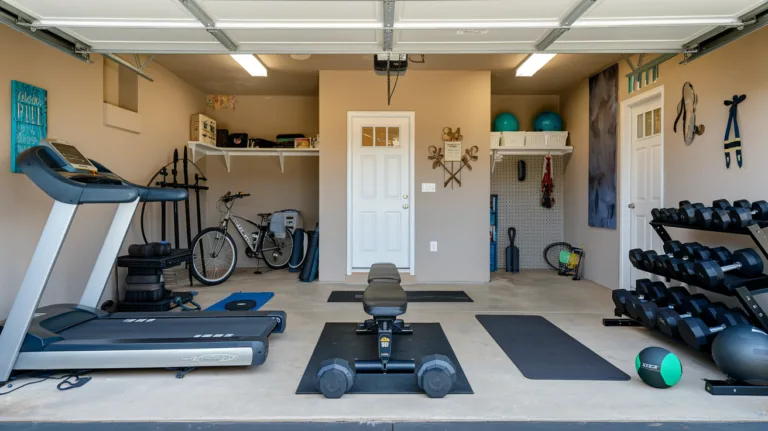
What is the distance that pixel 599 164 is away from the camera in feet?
19.0

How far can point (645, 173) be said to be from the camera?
491cm

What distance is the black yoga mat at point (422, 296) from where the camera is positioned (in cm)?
492

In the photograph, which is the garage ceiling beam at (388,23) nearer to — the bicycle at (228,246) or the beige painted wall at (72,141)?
the beige painted wall at (72,141)

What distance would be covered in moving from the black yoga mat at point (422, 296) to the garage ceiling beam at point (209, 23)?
285 centimetres

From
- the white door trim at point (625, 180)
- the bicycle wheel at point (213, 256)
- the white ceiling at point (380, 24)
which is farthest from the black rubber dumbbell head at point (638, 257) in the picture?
the bicycle wheel at point (213, 256)

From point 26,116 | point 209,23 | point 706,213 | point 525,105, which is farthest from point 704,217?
point 26,116

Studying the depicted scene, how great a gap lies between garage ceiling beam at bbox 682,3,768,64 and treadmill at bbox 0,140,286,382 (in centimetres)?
383

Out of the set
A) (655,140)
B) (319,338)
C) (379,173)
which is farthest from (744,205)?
(379,173)

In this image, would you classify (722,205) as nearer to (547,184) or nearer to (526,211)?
(547,184)

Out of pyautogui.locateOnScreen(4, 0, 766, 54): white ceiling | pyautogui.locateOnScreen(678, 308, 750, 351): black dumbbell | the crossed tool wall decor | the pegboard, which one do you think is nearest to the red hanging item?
the pegboard

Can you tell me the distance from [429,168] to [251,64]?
2.65 m

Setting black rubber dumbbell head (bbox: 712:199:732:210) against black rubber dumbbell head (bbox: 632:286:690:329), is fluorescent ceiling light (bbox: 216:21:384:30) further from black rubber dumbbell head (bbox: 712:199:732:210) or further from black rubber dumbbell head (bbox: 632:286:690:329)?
black rubber dumbbell head (bbox: 632:286:690:329)

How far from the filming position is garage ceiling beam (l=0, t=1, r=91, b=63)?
2748 millimetres

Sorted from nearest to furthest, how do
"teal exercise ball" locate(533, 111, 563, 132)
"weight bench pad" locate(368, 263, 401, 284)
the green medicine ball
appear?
the green medicine ball
"weight bench pad" locate(368, 263, 401, 284)
"teal exercise ball" locate(533, 111, 563, 132)
